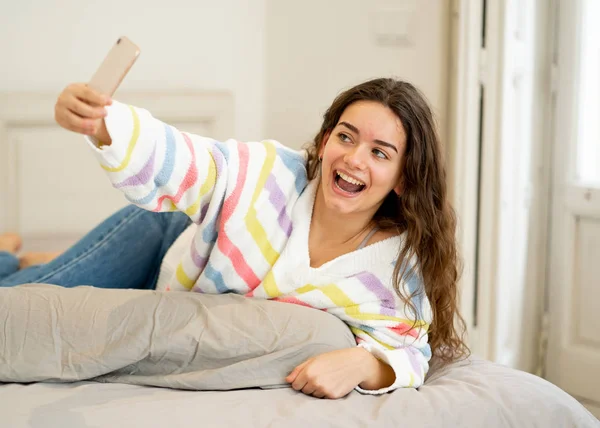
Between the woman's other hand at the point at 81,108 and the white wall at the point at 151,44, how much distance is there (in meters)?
1.47

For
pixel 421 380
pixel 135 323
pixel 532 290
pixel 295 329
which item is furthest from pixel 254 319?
pixel 532 290

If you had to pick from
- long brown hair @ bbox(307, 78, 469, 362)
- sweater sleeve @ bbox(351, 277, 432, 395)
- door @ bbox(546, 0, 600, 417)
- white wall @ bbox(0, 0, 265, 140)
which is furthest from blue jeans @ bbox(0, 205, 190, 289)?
door @ bbox(546, 0, 600, 417)

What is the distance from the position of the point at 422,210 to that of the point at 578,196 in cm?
114

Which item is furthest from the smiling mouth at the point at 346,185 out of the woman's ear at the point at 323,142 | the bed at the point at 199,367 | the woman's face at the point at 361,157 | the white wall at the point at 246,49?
the white wall at the point at 246,49

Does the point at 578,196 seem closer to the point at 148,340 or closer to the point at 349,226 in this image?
the point at 349,226

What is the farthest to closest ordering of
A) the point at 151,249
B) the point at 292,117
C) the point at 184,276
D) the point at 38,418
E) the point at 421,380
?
the point at 292,117 → the point at 151,249 → the point at 184,276 → the point at 421,380 → the point at 38,418

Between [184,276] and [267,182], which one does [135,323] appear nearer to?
[184,276]

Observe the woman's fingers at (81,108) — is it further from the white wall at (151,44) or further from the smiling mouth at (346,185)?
the white wall at (151,44)

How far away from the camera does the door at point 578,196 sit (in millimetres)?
2295

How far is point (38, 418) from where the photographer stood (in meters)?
1.01

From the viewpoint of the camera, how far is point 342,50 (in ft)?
8.10

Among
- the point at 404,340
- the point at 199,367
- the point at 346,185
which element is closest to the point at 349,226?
the point at 346,185

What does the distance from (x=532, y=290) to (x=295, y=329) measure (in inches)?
60.7

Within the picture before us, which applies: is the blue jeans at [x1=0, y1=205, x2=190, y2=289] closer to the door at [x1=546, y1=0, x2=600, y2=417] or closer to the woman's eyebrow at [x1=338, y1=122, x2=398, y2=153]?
the woman's eyebrow at [x1=338, y1=122, x2=398, y2=153]
